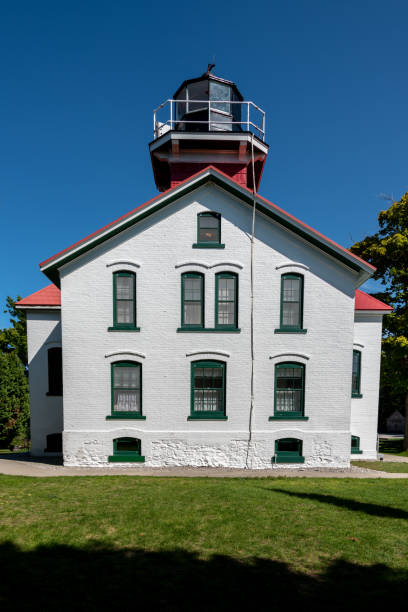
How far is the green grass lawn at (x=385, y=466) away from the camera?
13.0 metres

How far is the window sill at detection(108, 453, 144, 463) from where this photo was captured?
39.8 ft

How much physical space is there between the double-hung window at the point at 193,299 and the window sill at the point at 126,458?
5220 millimetres

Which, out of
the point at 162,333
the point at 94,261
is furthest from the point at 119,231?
the point at 162,333

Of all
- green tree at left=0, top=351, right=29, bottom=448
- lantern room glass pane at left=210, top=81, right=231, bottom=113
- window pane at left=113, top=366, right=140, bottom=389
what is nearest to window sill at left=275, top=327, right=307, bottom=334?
window pane at left=113, top=366, right=140, bottom=389

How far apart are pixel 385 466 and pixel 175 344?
10.1m

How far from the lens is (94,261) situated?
39.9 feet

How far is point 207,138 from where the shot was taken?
14383mm

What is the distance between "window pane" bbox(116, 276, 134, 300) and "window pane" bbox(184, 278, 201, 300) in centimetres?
203

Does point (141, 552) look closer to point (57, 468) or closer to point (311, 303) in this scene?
point (57, 468)

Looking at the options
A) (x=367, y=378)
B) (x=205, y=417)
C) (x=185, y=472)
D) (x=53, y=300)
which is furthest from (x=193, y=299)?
(x=367, y=378)

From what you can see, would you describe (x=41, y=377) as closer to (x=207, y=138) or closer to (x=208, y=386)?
(x=208, y=386)

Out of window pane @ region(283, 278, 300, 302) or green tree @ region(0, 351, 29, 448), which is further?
green tree @ region(0, 351, 29, 448)

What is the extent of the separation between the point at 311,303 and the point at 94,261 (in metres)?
8.23

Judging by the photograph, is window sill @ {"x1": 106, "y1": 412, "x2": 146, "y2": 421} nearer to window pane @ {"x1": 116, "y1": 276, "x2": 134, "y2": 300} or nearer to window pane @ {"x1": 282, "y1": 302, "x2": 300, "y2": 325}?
window pane @ {"x1": 116, "y1": 276, "x2": 134, "y2": 300}
